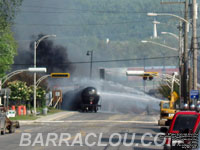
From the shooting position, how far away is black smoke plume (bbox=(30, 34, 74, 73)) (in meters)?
88.3

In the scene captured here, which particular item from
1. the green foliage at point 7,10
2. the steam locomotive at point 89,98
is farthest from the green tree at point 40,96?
the green foliage at point 7,10

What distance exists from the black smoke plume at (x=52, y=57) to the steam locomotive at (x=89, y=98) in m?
19.9

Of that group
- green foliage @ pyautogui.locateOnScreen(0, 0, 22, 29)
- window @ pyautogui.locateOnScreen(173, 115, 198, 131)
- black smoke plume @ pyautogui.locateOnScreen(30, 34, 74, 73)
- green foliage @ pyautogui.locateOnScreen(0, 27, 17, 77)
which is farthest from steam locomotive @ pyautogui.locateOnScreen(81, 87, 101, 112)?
window @ pyautogui.locateOnScreen(173, 115, 198, 131)

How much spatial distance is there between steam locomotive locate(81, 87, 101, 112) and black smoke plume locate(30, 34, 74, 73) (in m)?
19.9

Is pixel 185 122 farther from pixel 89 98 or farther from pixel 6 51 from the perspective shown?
pixel 6 51

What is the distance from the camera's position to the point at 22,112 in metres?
60.5

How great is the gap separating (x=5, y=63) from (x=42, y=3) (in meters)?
19.2

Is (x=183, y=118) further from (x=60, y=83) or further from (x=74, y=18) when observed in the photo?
(x=74, y=18)

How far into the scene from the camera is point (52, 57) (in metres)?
89.1

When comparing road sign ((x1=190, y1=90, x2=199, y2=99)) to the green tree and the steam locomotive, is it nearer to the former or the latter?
the steam locomotive

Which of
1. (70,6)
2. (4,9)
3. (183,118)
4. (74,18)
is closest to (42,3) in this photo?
(70,6)

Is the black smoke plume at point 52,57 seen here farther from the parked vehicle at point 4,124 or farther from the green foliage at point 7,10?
the parked vehicle at point 4,124

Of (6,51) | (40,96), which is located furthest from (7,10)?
(6,51)

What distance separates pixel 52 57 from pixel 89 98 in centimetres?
2295
